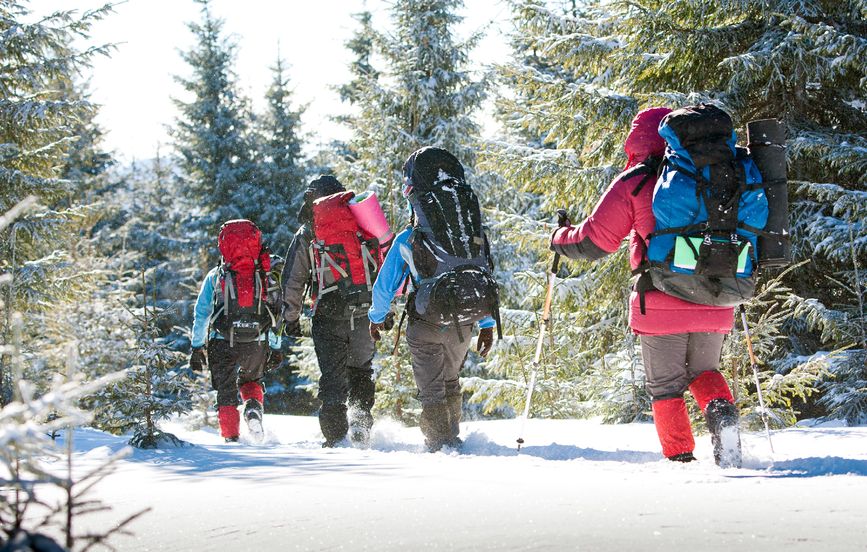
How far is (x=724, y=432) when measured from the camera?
424 cm

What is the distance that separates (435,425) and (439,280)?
1114mm

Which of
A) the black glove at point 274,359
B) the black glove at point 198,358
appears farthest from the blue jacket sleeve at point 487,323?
the black glove at point 198,358

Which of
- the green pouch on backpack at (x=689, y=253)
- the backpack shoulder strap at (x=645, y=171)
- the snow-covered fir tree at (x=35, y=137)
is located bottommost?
the green pouch on backpack at (x=689, y=253)

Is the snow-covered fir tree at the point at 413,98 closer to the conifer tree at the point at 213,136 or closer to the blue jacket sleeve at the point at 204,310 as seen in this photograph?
the blue jacket sleeve at the point at 204,310

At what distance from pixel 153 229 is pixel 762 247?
3205cm

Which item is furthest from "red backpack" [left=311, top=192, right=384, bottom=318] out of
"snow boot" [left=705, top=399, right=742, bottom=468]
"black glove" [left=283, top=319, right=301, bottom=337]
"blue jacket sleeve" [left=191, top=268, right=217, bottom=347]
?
"snow boot" [left=705, top=399, right=742, bottom=468]

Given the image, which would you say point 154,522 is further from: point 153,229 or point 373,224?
point 153,229

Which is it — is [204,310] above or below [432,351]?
above

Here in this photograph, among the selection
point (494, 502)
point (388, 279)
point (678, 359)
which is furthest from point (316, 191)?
point (494, 502)

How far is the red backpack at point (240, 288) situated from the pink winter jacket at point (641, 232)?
13.4 feet

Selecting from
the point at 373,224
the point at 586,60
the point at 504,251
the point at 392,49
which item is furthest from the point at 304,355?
the point at 373,224

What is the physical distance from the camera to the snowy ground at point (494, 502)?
96.2 inches

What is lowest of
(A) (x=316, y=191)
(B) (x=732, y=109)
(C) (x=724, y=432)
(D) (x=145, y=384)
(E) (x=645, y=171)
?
(C) (x=724, y=432)

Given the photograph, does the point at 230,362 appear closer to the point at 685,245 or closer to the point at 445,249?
the point at 445,249
